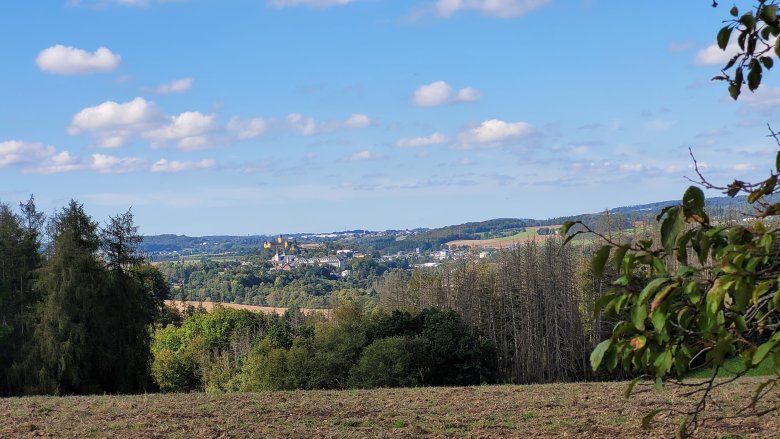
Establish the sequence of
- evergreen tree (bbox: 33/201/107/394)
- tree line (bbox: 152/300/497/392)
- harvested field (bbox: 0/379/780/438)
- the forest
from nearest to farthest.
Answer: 1. harvested field (bbox: 0/379/780/438)
2. evergreen tree (bbox: 33/201/107/394)
3. the forest
4. tree line (bbox: 152/300/497/392)

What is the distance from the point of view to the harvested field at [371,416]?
12773 mm

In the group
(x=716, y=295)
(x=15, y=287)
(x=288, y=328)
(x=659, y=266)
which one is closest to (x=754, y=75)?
(x=659, y=266)

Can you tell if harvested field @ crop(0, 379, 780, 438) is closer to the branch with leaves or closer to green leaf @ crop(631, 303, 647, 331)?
the branch with leaves

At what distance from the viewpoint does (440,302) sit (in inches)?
2694

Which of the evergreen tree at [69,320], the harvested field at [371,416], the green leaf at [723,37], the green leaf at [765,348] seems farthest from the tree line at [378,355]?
the green leaf at [765,348]

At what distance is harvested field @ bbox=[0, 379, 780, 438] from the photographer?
12773mm

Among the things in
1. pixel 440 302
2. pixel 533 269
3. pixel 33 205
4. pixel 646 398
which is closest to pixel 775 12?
pixel 646 398

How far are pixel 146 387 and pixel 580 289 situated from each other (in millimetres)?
39823

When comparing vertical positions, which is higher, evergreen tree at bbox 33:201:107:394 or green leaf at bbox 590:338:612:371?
green leaf at bbox 590:338:612:371

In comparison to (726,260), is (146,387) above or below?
below

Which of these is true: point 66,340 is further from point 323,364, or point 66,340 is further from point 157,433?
point 157,433

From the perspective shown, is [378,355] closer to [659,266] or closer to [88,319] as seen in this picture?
[88,319]

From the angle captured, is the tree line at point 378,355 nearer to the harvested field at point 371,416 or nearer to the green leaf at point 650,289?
the harvested field at point 371,416

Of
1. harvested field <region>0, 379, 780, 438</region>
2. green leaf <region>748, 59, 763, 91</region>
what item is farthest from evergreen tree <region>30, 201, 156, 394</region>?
green leaf <region>748, 59, 763, 91</region>
